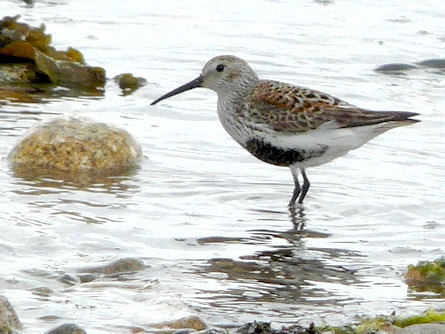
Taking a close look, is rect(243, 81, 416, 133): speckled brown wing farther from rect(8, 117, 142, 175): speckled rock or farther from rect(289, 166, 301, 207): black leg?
rect(8, 117, 142, 175): speckled rock

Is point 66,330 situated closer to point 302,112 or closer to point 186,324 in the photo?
point 186,324

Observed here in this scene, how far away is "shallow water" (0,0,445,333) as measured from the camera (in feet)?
17.5

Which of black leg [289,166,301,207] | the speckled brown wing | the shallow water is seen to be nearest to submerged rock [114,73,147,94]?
the shallow water

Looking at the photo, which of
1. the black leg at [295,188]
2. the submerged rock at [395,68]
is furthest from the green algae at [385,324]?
the submerged rock at [395,68]

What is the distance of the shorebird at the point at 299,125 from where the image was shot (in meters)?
7.44

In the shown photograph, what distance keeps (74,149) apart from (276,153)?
1340 millimetres

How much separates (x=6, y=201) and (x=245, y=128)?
1784mm

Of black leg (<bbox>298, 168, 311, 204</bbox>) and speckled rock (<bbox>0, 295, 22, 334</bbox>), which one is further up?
speckled rock (<bbox>0, 295, 22, 334</bbox>)

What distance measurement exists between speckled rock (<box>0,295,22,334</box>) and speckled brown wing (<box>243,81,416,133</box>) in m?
3.37

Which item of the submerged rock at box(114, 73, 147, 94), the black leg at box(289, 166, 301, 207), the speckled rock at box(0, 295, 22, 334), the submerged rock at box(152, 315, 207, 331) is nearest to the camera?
the speckled rock at box(0, 295, 22, 334)

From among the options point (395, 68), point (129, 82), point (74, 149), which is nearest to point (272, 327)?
point (74, 149)

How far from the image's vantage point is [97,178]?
24.7ft

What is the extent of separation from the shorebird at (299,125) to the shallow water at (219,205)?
10.1 inches

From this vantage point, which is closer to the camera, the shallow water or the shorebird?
the shallow water
